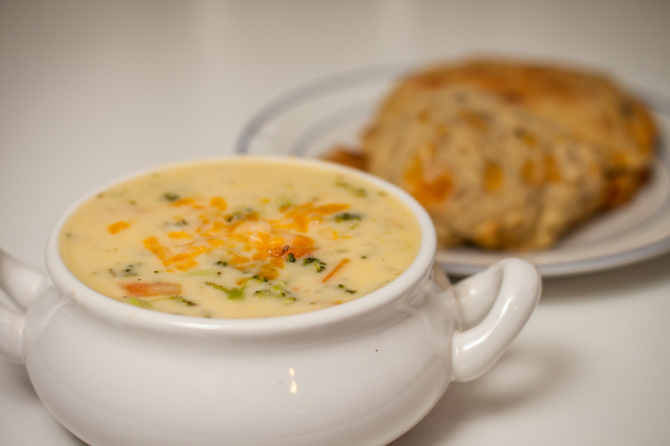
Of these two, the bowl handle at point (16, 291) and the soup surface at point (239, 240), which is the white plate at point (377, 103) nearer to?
the soup surface at point (239, 240)

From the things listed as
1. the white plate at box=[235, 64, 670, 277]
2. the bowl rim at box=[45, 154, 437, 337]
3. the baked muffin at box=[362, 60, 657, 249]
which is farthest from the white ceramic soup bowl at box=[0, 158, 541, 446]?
the baked muffin at box=[362, 60, 657, 249]

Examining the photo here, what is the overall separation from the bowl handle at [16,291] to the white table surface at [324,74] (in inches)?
5.9

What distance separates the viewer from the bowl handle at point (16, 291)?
3.85 feet

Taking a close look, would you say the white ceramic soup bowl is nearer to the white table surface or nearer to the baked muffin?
the white table surface

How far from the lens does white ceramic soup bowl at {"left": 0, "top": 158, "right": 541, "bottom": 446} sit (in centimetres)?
98

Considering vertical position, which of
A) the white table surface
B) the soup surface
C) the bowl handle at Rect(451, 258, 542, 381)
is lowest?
the white table surface

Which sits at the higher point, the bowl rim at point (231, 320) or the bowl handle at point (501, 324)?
the bowl rim at point (231, 320)

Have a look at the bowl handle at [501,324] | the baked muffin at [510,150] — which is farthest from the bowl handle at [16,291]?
the baked muffin at [510,150]

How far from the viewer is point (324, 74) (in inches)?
117

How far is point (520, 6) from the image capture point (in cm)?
380

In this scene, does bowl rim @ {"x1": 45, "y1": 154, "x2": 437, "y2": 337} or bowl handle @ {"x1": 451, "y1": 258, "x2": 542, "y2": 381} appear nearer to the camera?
bowl rim @ {"x1": 45, "y1": 154, "x2": 437, "y2": 337}

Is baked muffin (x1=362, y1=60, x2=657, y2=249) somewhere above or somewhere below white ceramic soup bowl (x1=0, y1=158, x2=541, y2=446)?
below

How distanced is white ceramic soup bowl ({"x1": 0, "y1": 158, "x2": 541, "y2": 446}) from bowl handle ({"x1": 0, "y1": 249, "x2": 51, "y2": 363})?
46 mm

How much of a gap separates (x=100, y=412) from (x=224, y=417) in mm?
175
